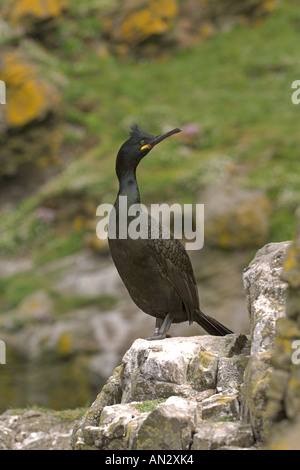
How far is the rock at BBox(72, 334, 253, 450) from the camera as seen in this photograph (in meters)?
3.79

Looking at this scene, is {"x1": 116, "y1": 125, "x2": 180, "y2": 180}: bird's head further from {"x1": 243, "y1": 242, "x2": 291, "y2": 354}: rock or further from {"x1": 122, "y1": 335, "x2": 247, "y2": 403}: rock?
{"x1": 122, "y1": 335, "x2": 247, "y2": 403}: rock

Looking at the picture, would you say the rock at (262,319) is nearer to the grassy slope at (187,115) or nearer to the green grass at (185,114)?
the grassy slope at (187,115)

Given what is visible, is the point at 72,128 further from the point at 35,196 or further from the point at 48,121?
the point at 35,196

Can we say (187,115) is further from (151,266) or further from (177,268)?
(151,266)

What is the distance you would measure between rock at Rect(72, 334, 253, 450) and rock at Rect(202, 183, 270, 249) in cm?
715

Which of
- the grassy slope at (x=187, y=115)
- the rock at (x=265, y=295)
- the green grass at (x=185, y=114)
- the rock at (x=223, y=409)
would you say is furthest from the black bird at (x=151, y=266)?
the green grass at (x=185, y=114)

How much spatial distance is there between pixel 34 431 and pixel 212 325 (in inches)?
105

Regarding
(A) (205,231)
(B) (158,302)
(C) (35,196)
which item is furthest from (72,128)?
(B) (158,302)

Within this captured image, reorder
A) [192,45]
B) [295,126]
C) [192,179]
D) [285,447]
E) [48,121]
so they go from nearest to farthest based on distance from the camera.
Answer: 1. [285,447]
2. [192,179]
3. [295,126]
4. [48,121]
5. [192,45]

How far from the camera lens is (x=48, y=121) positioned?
18.1m

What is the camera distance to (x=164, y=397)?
4.43 m

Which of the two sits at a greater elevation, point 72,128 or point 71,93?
point 71,93

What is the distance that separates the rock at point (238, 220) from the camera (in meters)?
12.1
